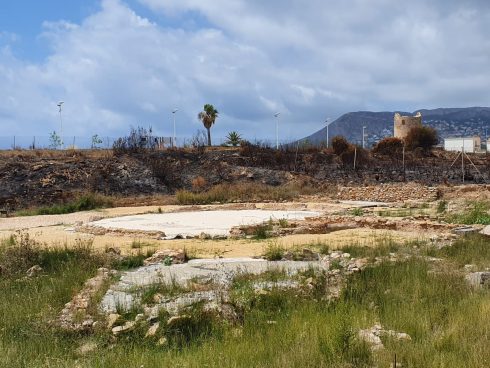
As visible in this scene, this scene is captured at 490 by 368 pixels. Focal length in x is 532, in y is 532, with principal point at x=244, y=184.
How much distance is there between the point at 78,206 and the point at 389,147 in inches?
1209

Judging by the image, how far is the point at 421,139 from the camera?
5188 cm

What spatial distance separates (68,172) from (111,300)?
30590mm

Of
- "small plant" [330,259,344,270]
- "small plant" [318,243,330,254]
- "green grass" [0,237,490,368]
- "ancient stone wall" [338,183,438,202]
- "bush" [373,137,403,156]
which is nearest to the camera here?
"green grass" [0,237,490,368]

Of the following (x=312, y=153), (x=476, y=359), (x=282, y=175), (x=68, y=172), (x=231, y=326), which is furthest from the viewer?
(x=312, y=153)

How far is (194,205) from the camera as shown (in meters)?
28.4

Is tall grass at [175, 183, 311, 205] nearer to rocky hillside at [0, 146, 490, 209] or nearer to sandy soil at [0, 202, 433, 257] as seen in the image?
rocky hillside at [0, 146, 490, 209]

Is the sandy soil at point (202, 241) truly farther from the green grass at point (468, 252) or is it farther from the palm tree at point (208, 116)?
the palm tree at point (208, 116)

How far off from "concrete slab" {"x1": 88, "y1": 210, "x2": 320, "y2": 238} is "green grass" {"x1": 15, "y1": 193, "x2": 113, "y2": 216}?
17.7ft

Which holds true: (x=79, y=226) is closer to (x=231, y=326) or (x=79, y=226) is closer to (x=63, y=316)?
(x=63, y=316)

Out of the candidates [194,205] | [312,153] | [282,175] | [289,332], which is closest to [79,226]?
[194,205]

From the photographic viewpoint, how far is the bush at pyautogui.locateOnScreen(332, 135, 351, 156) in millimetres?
45719

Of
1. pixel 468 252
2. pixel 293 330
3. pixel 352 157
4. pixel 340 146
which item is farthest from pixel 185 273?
pixel 340 146

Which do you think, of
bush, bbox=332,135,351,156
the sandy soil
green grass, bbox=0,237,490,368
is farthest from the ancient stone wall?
green grass, bbox=0,237,490,368

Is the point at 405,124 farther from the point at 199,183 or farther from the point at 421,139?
the point at 199,183
